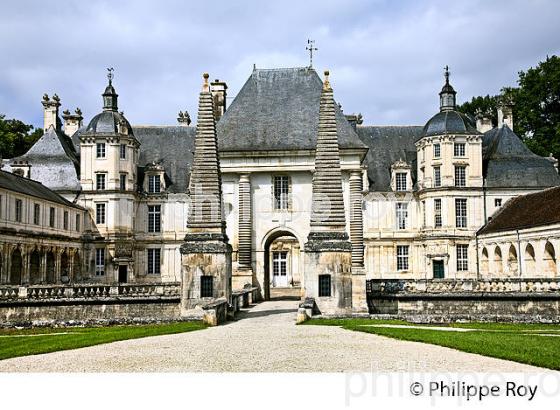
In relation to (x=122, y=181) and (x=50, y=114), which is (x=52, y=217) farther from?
(x=50, y=114)

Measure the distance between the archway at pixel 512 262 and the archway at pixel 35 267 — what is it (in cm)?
2638

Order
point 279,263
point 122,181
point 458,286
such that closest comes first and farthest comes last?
point 458,286
point 122,181
point 279,263

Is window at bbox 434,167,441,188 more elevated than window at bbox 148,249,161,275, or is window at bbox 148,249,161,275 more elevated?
window at bbox 434,167,441,188

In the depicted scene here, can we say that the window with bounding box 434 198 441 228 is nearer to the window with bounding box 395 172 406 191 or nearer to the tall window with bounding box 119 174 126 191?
the window with bounding box 395 172 406 191

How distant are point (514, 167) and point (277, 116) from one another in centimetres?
1856

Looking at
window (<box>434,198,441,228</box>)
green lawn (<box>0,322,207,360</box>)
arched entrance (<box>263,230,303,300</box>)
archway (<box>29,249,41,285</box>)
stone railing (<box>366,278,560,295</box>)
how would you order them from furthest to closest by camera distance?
arched entrance (<box>263,230,303,300</box>)
window (<box>434,198,441,228</box>)
archway (<box>29,249,41,285</box>)
stone railing (<box>366,278,560,295</box>)
green lawn (<box>0,322,207,360</box>)

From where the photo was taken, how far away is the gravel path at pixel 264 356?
1015 centimetres

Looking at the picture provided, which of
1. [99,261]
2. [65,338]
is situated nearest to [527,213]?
[99,261]

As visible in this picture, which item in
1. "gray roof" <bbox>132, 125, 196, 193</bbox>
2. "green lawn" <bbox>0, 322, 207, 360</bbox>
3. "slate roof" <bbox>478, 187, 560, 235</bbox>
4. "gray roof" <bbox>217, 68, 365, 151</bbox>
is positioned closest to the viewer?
"green lawn" <bbox>0, 322, 207, 360</bbox>

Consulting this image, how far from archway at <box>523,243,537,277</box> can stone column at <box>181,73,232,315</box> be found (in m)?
20.6

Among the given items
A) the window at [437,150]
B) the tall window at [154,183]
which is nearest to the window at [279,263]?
the tall window at [154,183]

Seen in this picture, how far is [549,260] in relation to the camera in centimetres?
3300

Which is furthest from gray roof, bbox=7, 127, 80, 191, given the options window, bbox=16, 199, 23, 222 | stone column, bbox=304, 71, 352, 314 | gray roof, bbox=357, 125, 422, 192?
stone column, bbox=304, 71, 352, 314

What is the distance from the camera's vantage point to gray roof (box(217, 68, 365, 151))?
32.1 m
